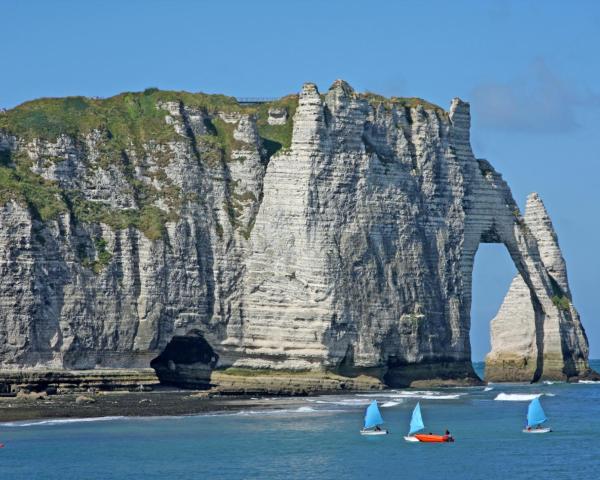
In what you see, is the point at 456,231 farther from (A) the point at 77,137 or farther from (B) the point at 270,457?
(B) the point at 270,457

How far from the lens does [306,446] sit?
5962 cm

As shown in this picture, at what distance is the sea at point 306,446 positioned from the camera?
5381 centimetres

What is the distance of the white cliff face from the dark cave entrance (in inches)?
4.8

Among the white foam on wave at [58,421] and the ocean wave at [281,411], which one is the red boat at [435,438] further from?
the white foam on wave at [58,421]

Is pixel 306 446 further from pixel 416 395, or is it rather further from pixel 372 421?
pixel 416 395

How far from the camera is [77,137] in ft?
287

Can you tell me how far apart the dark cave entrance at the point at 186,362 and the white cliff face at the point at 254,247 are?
121 millimetres

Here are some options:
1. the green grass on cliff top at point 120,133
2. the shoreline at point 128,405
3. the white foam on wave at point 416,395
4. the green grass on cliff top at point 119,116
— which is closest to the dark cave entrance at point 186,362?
the shoreline at point 128,405

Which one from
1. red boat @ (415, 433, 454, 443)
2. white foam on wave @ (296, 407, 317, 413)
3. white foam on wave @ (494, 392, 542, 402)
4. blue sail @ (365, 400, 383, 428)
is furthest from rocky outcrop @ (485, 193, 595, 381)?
red boat @ (415, 433, 454, 443)

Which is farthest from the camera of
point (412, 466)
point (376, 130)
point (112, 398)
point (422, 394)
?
point (376, 130)

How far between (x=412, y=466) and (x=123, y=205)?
118 feet

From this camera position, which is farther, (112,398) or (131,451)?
(112,398)

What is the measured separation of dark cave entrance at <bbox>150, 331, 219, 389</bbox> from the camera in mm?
87250

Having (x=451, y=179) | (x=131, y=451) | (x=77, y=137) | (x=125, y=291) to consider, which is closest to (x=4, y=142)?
(x=77, y=137)
